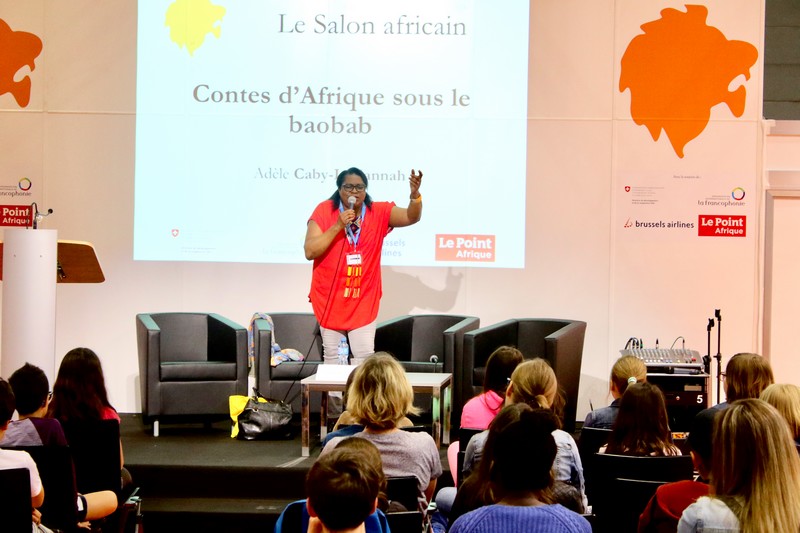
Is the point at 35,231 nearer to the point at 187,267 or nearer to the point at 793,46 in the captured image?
the point at 187,267

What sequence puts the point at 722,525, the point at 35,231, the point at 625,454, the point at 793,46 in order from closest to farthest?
the point at 722,525, the point at 625,454, the point at 35,231, the point at 793,46

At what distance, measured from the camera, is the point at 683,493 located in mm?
2502

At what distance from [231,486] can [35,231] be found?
1732mm

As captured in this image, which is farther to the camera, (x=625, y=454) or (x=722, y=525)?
(x=625, y=454)

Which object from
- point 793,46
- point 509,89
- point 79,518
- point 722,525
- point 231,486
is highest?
point 793,46

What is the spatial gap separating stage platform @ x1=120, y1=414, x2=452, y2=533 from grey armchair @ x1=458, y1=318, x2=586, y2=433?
738mm

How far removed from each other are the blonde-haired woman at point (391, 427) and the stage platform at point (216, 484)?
1.86 metres

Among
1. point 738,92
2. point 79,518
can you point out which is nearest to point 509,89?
point 738,92

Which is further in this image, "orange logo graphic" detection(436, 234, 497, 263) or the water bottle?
"orange logo graphic" detection(436, 234, 497, 263)

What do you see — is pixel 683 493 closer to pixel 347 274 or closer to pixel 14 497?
pixel 14 497

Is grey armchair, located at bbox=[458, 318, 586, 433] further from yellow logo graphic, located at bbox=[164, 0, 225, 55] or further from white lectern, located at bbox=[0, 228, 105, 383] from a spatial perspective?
yellow logo graphic, located at bbox=[164, 0, 225, 55]

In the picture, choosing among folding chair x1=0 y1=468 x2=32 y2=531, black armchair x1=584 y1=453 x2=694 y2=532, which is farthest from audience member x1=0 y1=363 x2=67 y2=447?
black armchair x1=584 y1=453 x2=694 y2=532

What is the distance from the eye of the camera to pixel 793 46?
7.57 meters

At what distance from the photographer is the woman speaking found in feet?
18.6
